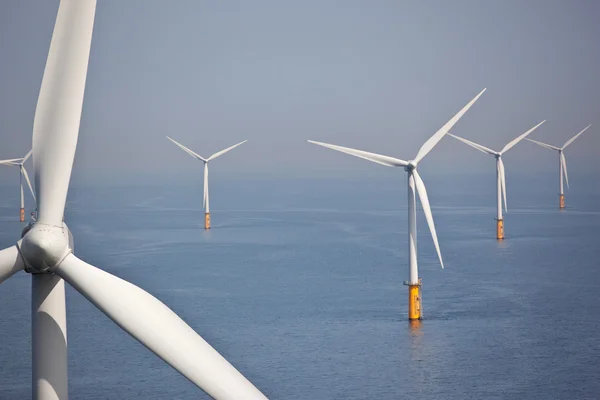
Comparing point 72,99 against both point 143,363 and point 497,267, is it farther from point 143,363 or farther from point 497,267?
point 497,267

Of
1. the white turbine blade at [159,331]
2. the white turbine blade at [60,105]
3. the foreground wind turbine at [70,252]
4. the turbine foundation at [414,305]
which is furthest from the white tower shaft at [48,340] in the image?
the turbine foundation at [414,305]

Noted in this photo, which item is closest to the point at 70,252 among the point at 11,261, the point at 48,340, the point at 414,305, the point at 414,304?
the point at 11,261

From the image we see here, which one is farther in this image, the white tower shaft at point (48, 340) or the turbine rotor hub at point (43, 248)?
the white tower shaft at point (48, 340)

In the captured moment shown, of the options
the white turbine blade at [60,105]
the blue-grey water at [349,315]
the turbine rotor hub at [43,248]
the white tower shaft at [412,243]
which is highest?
the white turbine blade at [60,105]

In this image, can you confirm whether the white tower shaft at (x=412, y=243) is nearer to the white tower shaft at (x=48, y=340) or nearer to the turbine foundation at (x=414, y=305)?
the turbine foundation at (x=414, y=305)

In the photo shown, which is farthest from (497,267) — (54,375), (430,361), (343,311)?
(54,375)

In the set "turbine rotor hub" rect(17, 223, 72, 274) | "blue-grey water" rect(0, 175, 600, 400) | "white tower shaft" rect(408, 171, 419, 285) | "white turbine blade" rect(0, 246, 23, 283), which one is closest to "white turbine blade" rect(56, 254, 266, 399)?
"turbine rotor hub" rect(17, 223, 72, 274)
